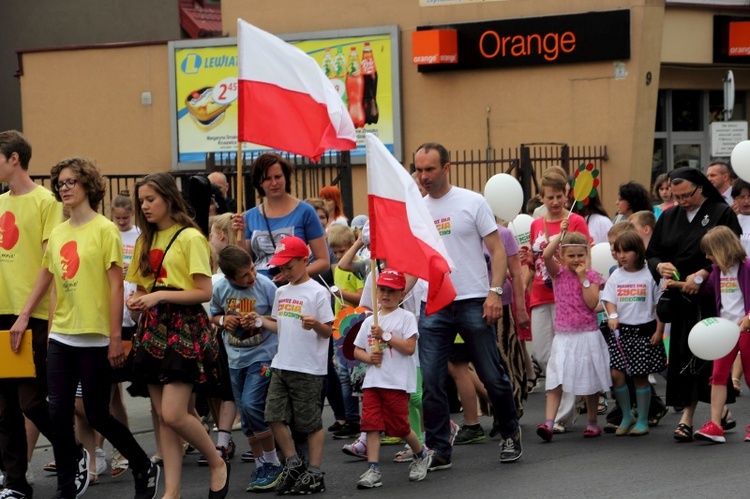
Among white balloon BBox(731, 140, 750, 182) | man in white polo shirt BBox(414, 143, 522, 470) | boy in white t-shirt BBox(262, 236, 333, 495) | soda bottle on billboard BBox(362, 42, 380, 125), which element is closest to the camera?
boy in white t-shirt BBox(262, 236, 333, 495)

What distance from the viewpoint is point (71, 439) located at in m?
7.61

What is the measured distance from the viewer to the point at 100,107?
2644 cm

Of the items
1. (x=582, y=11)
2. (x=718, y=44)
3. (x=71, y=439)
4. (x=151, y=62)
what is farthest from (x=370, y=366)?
(x=151, y=62)

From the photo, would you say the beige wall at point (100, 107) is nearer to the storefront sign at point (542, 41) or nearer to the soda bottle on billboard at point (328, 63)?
the soda bottle on billboard at point (328, 63)

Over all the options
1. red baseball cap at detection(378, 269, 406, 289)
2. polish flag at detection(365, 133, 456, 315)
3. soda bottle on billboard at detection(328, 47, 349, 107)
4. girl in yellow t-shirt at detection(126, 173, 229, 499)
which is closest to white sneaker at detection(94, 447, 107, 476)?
girl in yellow t-shirt at detection(126, 173, 229, 499)

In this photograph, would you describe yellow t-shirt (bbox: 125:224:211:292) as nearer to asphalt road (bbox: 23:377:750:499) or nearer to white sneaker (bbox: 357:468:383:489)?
asphalt road (bbox: 23:377:750:499)

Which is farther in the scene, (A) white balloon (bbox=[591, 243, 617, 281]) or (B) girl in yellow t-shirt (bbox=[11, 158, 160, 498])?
(A) white balloon (bbox=[591, 243, 617, 281])

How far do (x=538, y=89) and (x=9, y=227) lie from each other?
15598 millimetres

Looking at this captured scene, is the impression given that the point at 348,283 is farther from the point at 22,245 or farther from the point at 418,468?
the point at 22,245

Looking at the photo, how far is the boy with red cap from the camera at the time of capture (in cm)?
808

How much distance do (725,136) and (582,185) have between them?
7.21 metres

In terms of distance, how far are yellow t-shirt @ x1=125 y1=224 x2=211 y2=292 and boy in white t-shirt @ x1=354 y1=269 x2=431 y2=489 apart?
1248mm

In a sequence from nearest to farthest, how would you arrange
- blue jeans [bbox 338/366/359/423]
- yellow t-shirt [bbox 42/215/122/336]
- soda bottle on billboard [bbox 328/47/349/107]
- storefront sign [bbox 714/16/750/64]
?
yellow t-shirt [bbox 42/215/122/336] < blue jeans [bbox 338/366/359/423] < storefront sign [bbox 714/16/750/64] < soda bottle on billboard [bbox 328/47/349/107]

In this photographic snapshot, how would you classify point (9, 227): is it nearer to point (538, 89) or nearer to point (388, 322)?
point (388, 322)
